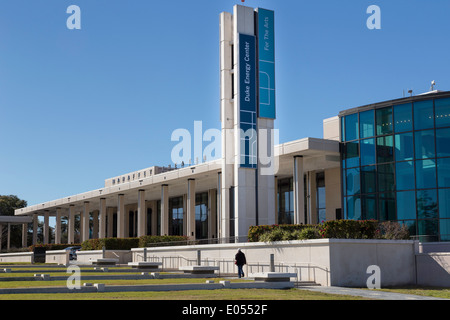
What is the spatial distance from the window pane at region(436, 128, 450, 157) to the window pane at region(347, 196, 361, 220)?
20.3 feet

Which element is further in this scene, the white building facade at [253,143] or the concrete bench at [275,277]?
the white building facade at [253,143]

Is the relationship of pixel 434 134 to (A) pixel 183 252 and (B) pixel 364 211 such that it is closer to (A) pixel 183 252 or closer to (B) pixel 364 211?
(B) pixel 364 211

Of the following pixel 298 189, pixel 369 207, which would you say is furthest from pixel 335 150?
pixel 369 207

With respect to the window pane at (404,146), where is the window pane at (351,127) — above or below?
above

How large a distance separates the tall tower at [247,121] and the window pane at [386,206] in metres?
6.86

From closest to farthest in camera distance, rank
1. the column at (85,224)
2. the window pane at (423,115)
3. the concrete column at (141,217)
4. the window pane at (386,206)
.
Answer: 1. the window pane at (423,115)
2. the window pane at (386,206)
3. the concrete column at (141,217)
4. the column at (85,224)

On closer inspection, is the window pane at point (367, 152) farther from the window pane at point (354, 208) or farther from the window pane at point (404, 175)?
the window pane at point (354, 208)

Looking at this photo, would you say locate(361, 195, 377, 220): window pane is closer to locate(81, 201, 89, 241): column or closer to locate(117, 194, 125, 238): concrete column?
locate(117, 194, 125, 238): concrete column

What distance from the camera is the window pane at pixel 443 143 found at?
3594 cm

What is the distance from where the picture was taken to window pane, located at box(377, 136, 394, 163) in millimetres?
37916

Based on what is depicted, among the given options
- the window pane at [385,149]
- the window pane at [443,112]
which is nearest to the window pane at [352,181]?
the window pane at [385,149]

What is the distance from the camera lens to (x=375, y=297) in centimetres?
2019
